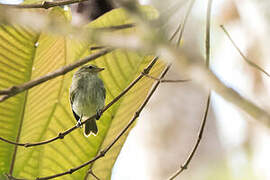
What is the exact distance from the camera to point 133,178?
417cm

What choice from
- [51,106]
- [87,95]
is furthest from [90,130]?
[87,95]

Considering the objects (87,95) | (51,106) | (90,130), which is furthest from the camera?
(87,95)

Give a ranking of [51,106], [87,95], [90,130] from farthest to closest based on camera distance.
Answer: [87,95]
[90,130]
[51,106]

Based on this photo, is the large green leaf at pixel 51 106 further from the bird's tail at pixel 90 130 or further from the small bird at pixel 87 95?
the small bird at pixel 87 95

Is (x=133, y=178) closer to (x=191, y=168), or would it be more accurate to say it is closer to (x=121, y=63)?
(x=191, y=168)

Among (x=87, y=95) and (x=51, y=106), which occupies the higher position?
(x=51, y=106)

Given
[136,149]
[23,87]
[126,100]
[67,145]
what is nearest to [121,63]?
[126,100]

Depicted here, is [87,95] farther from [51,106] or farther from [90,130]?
[51,106]

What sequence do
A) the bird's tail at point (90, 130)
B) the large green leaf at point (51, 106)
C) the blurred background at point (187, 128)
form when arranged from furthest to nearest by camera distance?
the blurred background at point (187, 128) → the bird's tail at point (90, 130) → the large green leaf at point (51, 106)

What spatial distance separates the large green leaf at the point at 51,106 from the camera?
1.96 m

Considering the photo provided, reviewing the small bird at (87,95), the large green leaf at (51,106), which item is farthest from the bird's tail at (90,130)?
the small bird at (87,95)

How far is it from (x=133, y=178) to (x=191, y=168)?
0.51m

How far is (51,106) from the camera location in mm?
2045

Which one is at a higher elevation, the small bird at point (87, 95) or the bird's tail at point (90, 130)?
the bird's tail at point (90, 130)
